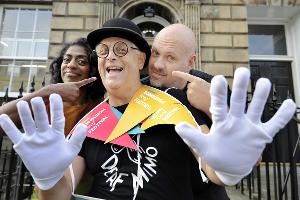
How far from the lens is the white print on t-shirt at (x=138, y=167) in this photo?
5.02ft

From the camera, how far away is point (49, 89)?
2.23 metres

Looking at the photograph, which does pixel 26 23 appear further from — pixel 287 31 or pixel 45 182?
pixel 45 182

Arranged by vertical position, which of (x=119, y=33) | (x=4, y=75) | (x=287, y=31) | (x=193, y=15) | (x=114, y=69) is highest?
(x=287, y=31)

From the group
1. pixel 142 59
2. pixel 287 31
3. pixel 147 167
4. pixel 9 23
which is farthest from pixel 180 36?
pixel 287 31

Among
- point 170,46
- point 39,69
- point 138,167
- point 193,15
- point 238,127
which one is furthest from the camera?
point 39,69

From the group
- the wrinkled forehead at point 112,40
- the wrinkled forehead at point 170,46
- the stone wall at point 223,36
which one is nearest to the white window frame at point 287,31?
A: the stone wall at point 223,36

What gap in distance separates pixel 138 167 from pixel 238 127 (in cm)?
65

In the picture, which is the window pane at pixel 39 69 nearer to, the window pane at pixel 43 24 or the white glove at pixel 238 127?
the window pane at pixel 43 24

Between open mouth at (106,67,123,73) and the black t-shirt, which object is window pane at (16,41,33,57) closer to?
open mouth at (106,67,123,73)

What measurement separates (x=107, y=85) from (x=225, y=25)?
21.1ft

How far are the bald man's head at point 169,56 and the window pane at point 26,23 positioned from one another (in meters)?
7.27

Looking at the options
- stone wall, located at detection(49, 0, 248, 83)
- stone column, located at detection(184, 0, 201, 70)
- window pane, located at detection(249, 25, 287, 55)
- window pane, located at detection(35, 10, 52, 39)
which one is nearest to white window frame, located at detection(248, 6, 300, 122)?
window pane, located at detection(249, 25, 287, 55)

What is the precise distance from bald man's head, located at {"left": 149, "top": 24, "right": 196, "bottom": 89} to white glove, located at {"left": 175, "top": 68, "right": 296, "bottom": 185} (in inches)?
37.7

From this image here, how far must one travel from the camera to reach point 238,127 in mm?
1109
